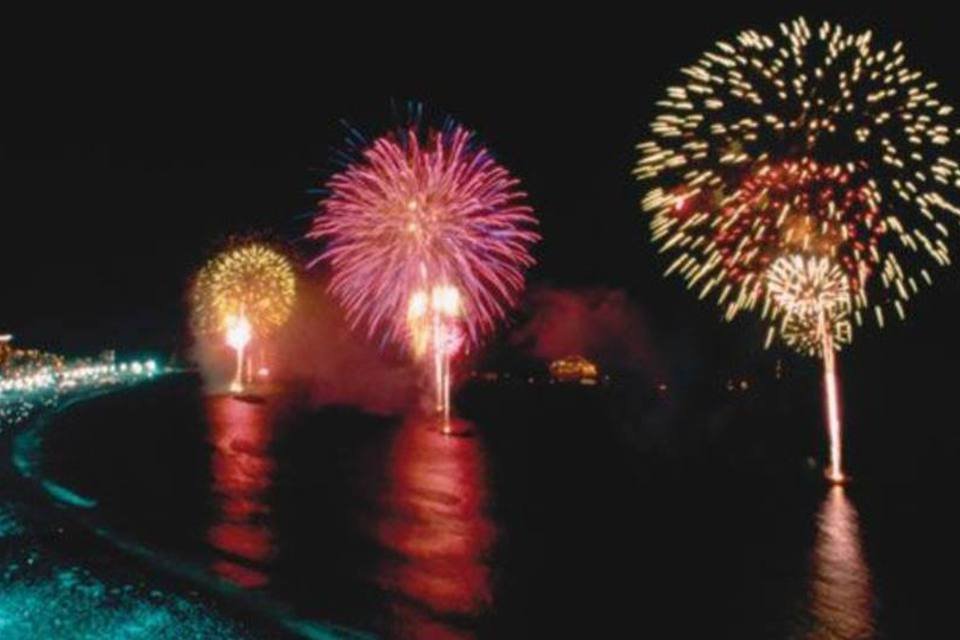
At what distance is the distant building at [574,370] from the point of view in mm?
61750

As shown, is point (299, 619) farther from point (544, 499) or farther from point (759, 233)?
point (759, 233)

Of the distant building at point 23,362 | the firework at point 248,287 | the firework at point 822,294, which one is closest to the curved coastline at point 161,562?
the firework at point 822,294

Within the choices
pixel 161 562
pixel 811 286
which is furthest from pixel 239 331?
pixel 161 562

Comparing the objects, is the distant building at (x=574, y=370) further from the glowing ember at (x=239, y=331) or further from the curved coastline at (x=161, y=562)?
the curved coastline at (x=161, y=562)

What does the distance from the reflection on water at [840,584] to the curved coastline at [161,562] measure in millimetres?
4439

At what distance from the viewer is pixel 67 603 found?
8320 millimetres

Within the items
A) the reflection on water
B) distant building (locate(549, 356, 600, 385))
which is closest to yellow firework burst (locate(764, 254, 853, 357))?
the reflection on water

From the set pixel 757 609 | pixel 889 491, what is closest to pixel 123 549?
pixel 757 609

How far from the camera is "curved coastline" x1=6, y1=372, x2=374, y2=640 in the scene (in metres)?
7.66

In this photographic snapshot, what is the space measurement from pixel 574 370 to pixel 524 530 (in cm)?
5026

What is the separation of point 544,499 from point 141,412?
2307 cm

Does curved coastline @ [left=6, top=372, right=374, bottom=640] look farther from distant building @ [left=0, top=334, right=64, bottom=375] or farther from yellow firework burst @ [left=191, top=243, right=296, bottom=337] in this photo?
distant building @ [left=0, top=334, right=64, bottom=375]

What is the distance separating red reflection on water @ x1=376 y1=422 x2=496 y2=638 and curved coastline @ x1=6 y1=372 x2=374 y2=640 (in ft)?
2.90

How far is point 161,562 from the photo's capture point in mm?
9688
